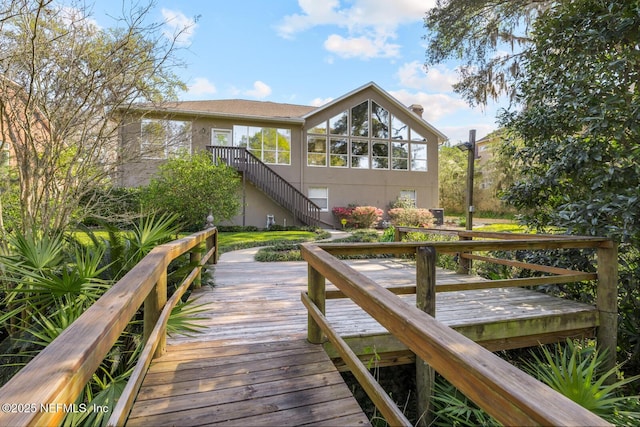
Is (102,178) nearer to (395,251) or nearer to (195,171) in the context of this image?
(395,251)

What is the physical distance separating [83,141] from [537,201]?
22.8 feet

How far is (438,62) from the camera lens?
27.1 feet

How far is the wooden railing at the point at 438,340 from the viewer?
712 millimetres

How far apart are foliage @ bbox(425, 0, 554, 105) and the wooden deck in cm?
502

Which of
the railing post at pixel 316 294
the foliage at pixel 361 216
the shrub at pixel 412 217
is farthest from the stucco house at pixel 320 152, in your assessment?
the railing post at pixel 316 294

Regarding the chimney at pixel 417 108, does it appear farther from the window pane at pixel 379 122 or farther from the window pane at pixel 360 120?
the window pane at pixel 360 120

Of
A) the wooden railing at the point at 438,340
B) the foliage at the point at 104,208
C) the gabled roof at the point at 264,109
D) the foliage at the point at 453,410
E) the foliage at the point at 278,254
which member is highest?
the gabled roof at the point at 264,109

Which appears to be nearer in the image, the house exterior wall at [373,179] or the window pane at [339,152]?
the house exterior wall at [373,179]

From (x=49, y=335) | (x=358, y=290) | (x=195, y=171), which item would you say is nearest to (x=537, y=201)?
(x=358, y=290)

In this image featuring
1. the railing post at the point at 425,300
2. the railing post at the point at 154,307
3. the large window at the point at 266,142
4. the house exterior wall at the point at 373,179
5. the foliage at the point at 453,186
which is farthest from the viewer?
the foliage at the point at 453,186

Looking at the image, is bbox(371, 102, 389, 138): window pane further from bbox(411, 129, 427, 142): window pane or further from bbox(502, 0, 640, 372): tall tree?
bbox(502, 0, 640, 372): tall tree

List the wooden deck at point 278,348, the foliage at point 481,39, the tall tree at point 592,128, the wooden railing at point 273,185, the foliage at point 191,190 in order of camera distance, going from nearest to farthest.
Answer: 1. the wooden deck at point 278,348
2. the tall tree at point 592,128
3. the foliage at point 481,39
4. the foliage at point 191,190
5. the wooden railing at point 273,185

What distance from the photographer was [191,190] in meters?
10.4

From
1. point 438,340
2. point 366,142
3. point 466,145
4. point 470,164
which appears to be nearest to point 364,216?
point 366,142
